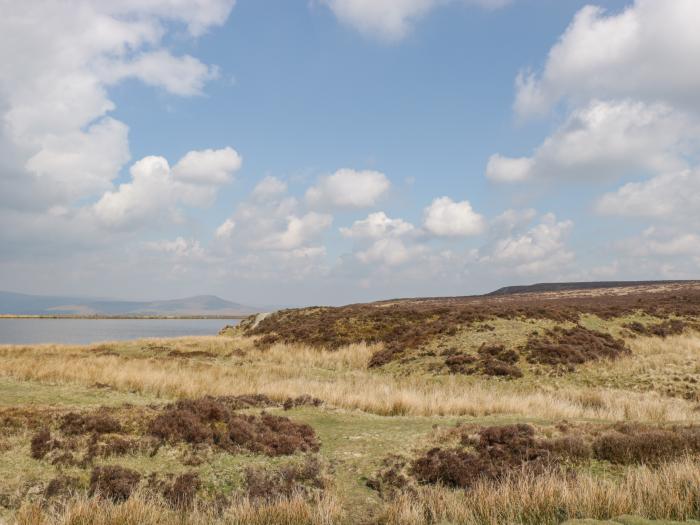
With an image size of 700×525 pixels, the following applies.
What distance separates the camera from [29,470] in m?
9.81

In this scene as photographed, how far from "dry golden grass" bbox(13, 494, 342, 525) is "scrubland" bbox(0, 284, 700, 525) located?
3cm

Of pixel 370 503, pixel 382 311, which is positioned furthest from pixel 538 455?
pixel 382 311

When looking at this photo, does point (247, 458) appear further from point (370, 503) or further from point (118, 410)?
point (118, 410)

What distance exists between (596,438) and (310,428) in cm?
750

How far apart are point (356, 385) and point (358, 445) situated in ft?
37.6

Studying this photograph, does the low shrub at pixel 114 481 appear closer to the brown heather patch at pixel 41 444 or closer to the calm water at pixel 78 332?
the brown heather patch at pixel 41 444

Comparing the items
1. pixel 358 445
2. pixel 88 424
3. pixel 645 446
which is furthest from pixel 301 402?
pixel 645 446

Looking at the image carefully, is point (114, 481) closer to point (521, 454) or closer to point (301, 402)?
point (301, 402)

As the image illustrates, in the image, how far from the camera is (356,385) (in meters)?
23.9

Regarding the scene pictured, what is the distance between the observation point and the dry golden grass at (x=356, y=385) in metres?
17.4

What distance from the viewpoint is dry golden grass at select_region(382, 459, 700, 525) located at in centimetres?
713

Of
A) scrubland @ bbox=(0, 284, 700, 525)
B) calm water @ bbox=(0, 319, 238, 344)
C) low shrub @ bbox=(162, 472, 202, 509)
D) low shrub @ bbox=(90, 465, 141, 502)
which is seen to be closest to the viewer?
scrubland @ bbox=(0, 284, 700, 525)

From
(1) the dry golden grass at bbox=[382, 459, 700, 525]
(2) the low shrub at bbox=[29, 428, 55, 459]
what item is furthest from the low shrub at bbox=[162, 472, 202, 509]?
(1) the dry golden grass at bbox=[382, 459, 700, 525]

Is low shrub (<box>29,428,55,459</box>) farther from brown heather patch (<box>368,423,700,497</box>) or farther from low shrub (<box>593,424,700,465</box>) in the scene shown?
low shrub (<box>593,424,700,465</box>)
